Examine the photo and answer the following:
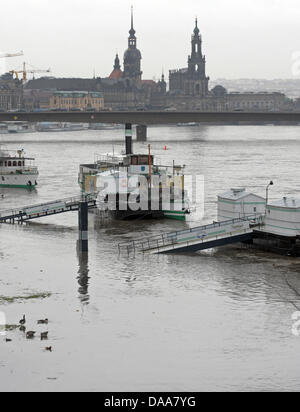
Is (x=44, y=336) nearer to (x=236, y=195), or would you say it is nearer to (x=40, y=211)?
(x=236, y=195)

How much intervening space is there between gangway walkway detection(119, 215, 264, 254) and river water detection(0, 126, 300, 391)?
1.86ft

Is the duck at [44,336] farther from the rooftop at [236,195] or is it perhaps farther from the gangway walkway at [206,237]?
the rooftop at [236,195]

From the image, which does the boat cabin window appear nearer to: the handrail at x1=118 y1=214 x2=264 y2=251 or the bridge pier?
the handrail at x1=118 y1=214 x2=264 y2=251

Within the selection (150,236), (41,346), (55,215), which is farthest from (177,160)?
(41,346)

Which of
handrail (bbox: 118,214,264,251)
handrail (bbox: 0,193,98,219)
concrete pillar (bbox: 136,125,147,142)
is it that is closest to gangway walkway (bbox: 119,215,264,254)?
handrail (bbox: 118,214,264,251)

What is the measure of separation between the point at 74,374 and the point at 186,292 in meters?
8.44

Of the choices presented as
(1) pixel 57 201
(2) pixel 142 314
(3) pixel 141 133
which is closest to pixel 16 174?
(1) pixel 57 201

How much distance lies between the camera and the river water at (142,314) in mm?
20844

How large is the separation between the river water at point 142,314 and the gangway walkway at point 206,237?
1.86ft

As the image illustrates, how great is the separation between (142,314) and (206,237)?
950 cm
